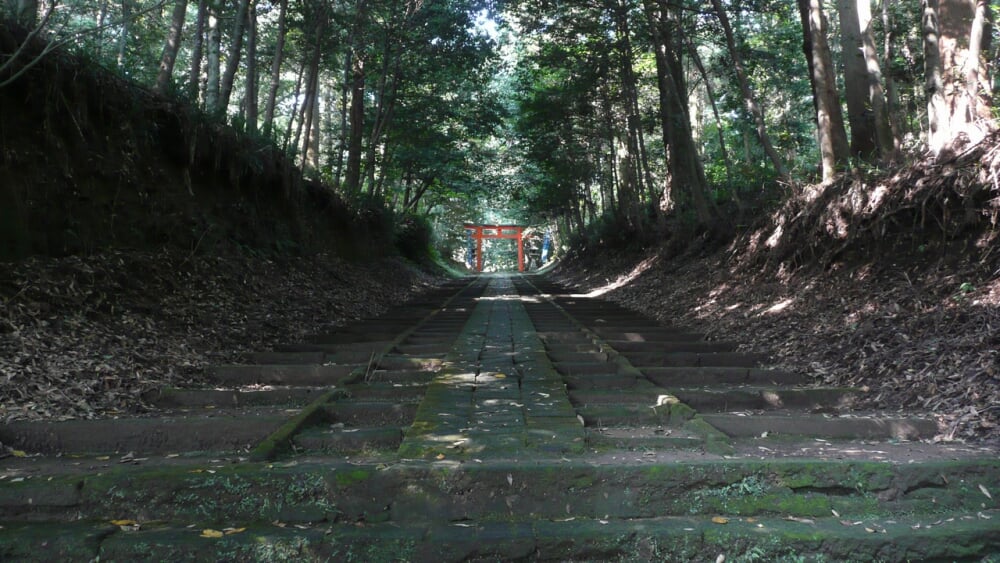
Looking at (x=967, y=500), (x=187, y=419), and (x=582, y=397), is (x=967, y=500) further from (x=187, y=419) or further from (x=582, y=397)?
(x=187, y=419)

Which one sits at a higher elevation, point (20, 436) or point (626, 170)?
point (626, 170)

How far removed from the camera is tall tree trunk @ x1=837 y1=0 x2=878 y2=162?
9383mm

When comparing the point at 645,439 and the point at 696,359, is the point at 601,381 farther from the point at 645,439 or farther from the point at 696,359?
the point at 645,439

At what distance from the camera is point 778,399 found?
16.6 feet

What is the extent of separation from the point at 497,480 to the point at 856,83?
922 centimetres

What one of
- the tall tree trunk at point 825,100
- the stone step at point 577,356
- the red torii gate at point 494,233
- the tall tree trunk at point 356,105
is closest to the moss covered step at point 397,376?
the stone step at point 577,356

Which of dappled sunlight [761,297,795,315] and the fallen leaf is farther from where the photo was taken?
dappled sunlight [761,297,795,315]

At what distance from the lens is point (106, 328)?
18.9 ft

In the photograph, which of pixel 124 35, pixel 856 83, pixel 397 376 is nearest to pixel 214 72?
pixel 124 35

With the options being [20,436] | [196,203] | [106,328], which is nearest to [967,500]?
[20,436]

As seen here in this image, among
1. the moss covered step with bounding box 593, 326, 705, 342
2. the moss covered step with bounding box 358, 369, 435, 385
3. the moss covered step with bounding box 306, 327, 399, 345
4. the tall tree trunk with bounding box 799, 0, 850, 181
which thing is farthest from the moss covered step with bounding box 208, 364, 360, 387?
the tall tree trunk with bounding box 799, 0, 850, 181

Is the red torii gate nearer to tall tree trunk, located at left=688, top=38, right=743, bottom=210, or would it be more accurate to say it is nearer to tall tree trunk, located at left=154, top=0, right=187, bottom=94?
tall tree trunk, located at left=688, top=38, right=743, bottom=210

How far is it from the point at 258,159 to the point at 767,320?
8354mm

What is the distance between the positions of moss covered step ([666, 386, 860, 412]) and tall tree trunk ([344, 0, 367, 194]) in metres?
12.6
